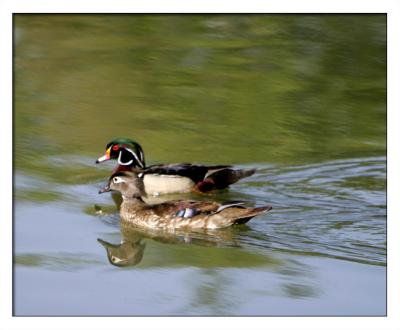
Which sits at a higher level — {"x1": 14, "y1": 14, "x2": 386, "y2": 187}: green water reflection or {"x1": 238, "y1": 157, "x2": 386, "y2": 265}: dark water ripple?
{"x1": 14, "y1": 14, "x2": 386, "y2": 187}: green water reflection

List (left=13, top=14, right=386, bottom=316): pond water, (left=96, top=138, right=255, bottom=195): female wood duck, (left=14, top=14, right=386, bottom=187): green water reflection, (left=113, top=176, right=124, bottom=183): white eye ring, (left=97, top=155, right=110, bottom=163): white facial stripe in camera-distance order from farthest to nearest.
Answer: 1. (left=14, top=14, right=386, bottom=187): green water reflection
2. (left=97, top=155, right=110, bottom=163): white facial stripe
3. (left=96, top=138, right=255, bottom=195): female wood duck
4. (left=113, top=176, right=124, bottom=183): white eye ring
5. (left=13, top=14, right=386, bottom=316): pond water

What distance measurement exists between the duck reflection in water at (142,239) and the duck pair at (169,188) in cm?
10

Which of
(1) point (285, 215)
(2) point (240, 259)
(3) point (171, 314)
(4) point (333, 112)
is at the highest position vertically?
(4) point (333, 112)

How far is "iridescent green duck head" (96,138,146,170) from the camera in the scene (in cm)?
1402

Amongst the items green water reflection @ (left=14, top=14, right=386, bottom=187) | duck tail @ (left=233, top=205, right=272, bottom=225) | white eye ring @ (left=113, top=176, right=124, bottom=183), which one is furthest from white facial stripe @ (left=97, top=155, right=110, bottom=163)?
duck tail @ (left=233, top=205, right=272, bottom=225)

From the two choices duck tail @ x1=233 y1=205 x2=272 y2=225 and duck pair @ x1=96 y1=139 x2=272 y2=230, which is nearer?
duck tail @ x1=233 y1=205 x2=272 y2=225

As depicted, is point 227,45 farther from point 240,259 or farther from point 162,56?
point 240,259

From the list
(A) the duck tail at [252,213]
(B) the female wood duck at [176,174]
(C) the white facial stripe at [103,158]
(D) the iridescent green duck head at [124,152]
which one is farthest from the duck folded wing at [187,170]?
(A) the duck tail at [252,213]

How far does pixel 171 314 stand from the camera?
9539 millimetres

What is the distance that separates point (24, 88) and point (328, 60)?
4.72 meters

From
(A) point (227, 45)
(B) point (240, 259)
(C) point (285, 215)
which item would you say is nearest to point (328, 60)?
(A) point (227, 45)

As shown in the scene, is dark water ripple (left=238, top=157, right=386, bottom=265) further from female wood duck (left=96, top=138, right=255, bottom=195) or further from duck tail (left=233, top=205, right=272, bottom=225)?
female wood duck (left=96, top=138, right=255, bottom=195)

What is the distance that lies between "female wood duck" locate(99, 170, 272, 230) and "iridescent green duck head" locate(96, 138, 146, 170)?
159 cm

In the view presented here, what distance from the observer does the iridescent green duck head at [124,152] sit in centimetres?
1402
